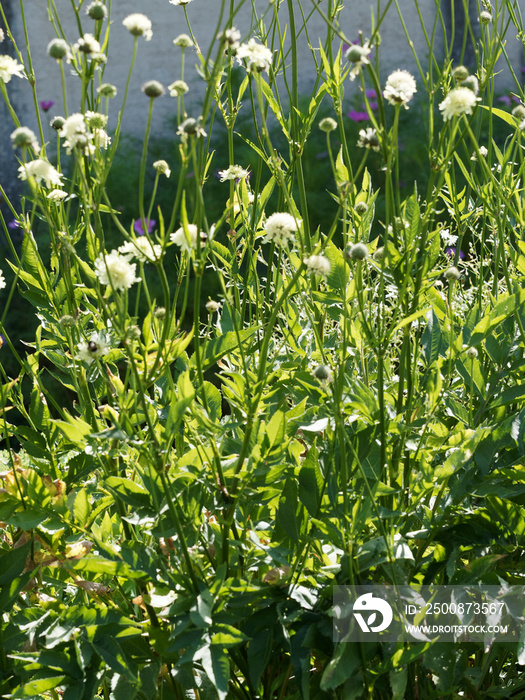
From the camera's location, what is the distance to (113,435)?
0.79 m

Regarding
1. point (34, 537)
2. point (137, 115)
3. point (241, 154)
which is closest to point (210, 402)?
point (34, 537)

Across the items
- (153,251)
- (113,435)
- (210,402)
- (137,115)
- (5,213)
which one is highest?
(153,251)

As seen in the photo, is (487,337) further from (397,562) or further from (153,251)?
(153,251)

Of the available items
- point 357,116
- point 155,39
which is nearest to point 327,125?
point 357,116

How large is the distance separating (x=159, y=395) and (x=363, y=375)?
34 cm

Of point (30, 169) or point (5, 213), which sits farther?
point (5, 213)

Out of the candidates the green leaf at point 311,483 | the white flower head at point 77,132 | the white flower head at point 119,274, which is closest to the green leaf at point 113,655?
the green leaf at point 311,483

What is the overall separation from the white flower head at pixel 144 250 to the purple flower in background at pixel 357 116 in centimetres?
383

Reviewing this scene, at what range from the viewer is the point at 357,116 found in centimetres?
456

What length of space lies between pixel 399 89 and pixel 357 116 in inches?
152

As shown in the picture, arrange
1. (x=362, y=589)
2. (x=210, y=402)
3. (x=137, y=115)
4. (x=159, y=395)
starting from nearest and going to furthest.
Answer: (x=362, y=589), (x=210, y=402), (x=159, y=395), (x=137, y=115)

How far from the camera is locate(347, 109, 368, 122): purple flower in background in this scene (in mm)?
4504

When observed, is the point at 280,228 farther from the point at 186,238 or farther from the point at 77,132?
the point at 77,132

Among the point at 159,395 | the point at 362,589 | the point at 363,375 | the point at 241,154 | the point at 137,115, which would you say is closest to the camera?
the point at 362,589
